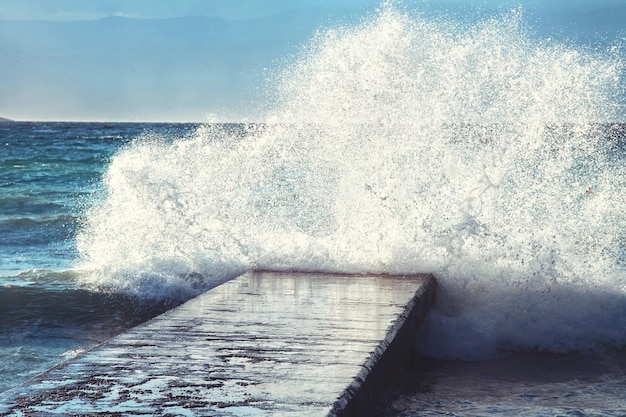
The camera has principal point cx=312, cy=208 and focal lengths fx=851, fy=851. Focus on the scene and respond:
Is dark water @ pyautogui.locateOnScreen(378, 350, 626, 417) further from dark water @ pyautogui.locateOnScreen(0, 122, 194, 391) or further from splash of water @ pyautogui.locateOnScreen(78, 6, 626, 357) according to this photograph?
dark water @ pyautogui.locateOnScreen(0, 122, 194, 391)

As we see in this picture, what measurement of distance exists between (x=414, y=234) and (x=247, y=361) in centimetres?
340

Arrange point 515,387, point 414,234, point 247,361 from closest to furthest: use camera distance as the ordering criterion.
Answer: point 247,361 → point 515,387 → point 414,234

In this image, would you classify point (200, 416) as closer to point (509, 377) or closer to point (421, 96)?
point (509, 377)

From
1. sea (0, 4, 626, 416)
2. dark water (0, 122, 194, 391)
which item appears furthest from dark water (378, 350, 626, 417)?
dark water (0, 122, 194, 391)

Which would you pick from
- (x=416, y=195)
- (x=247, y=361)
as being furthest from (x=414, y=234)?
(x=247, y=361)

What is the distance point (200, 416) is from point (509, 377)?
266cm

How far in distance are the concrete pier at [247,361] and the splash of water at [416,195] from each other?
36.4 inches

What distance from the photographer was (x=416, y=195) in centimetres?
761

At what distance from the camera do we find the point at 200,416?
310cm

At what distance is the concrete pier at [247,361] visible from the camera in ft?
10.7

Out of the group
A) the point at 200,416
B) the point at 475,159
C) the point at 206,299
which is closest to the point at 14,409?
the point at 200,416

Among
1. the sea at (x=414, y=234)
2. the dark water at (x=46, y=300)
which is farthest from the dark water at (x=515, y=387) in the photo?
the dark water at (x=46, y=300)

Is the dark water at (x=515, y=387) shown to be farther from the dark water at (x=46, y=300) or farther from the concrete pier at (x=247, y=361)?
the dark water at (x=46, y=300)

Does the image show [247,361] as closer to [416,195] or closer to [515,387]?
[515,387]
